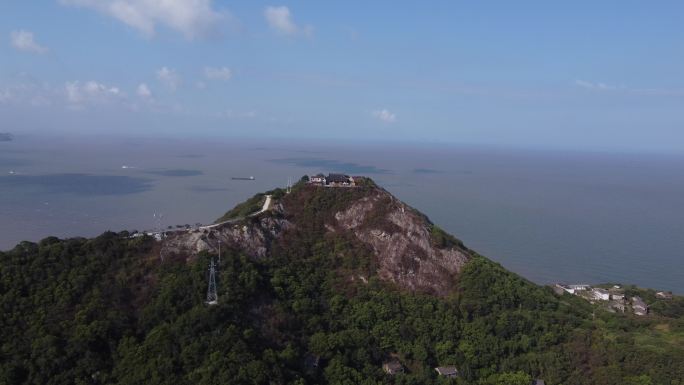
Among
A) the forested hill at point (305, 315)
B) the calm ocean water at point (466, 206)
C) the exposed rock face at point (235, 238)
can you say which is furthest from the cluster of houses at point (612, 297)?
the exposed rock face at point (235, 238)

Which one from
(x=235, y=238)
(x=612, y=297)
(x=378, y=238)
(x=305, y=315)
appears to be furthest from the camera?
(x=612, y=297)

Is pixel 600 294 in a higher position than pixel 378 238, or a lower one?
lower

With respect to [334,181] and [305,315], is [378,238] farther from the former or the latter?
[305,315]

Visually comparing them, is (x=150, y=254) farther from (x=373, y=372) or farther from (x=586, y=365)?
(x=586, y=365)

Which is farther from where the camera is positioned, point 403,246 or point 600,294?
point 600,294

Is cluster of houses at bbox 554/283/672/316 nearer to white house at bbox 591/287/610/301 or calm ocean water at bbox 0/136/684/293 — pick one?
white house at bbox 591/287/610/301

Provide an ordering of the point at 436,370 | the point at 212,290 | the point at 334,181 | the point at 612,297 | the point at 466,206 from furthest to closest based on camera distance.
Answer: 1. the point at 466,206
2. the point at 334,181
3. the point at 612,297
4. the point at 436,370
5. the point at 212,290

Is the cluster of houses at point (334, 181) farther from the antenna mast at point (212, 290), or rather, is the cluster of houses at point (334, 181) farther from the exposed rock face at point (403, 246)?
the antenna mast at point (212, 290)

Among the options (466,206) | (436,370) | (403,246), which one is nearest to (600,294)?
(403,246)
